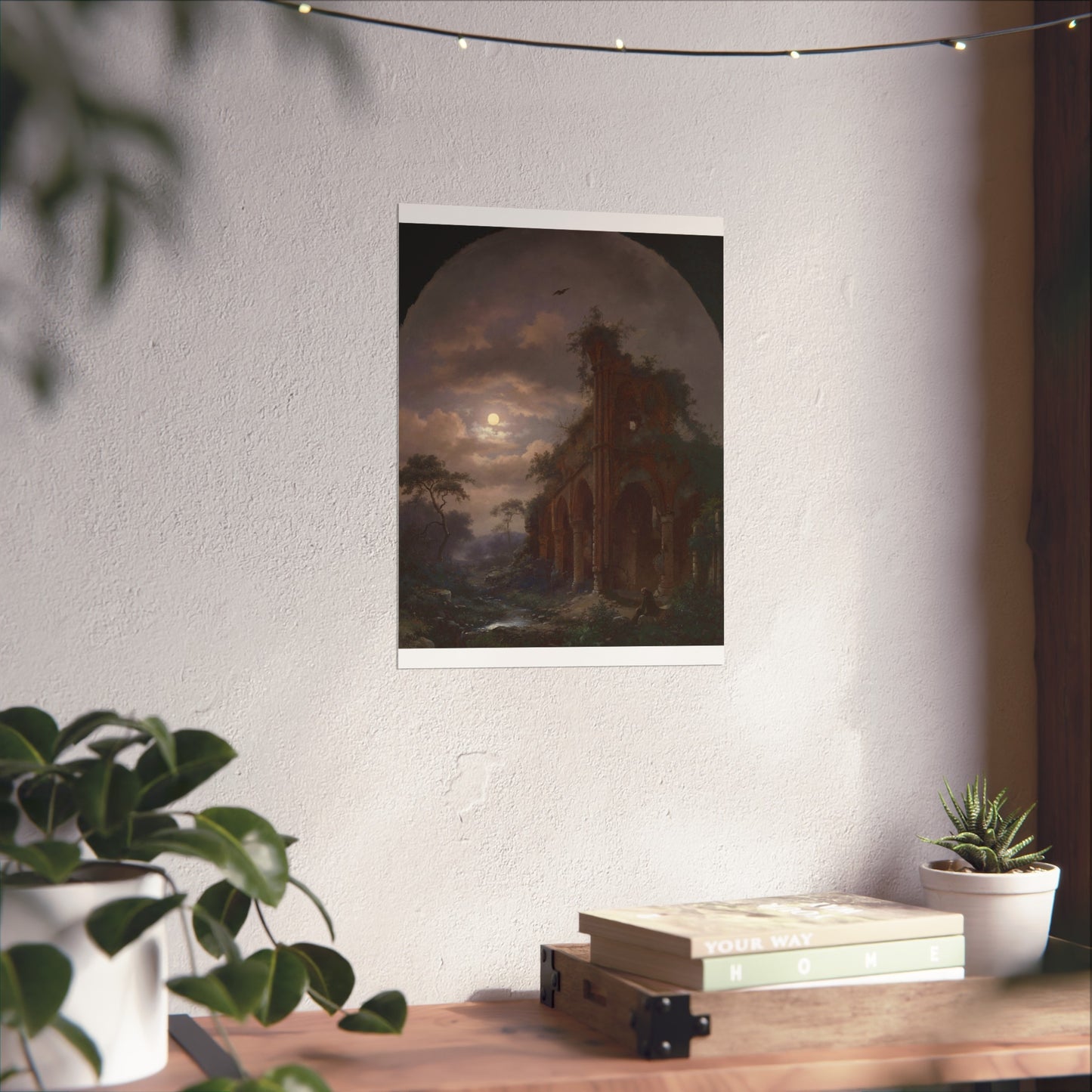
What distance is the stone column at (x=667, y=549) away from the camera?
4.74ft

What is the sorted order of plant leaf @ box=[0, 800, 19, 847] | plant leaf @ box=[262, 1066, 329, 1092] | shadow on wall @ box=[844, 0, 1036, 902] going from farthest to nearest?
shadow on wall @ box=[844, 0, 1036, 902]
plant leaf @ box=[0, 800, 19, 847]
plant leaf @ box=[262, 1066, 329, 1092]

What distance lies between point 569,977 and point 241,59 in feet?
3.58

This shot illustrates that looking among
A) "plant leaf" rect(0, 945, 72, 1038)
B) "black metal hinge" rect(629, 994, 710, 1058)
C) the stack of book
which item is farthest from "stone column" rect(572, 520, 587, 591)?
"plant leaf" rect(0, 945, 72, 1038)

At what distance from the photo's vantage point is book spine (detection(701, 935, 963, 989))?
1134 mm

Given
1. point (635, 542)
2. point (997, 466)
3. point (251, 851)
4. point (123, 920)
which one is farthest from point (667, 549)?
point (123, 920)

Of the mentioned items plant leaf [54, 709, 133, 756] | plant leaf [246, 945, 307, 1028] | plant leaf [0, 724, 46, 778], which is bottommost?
plant leaf [246, 945, 307, 1028]

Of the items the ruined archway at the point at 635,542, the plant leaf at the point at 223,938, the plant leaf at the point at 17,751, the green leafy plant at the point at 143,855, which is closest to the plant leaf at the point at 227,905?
the green leafy plant at the point at 143,855

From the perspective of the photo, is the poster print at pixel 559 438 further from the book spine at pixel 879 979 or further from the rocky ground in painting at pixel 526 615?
the book spine at pixel 879 979

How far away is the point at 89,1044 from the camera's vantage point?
2.79 feet

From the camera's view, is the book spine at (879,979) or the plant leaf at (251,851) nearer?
the plant leaf at (251,851)

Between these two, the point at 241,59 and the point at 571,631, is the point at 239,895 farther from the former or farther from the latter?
the point at 241,59

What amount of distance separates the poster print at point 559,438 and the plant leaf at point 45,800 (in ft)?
1.50

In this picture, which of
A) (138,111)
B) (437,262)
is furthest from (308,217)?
(138,111)

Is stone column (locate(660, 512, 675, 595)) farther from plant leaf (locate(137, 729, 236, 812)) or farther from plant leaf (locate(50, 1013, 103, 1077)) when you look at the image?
plant leaf (locate(50, 1013, 103, 1077))
